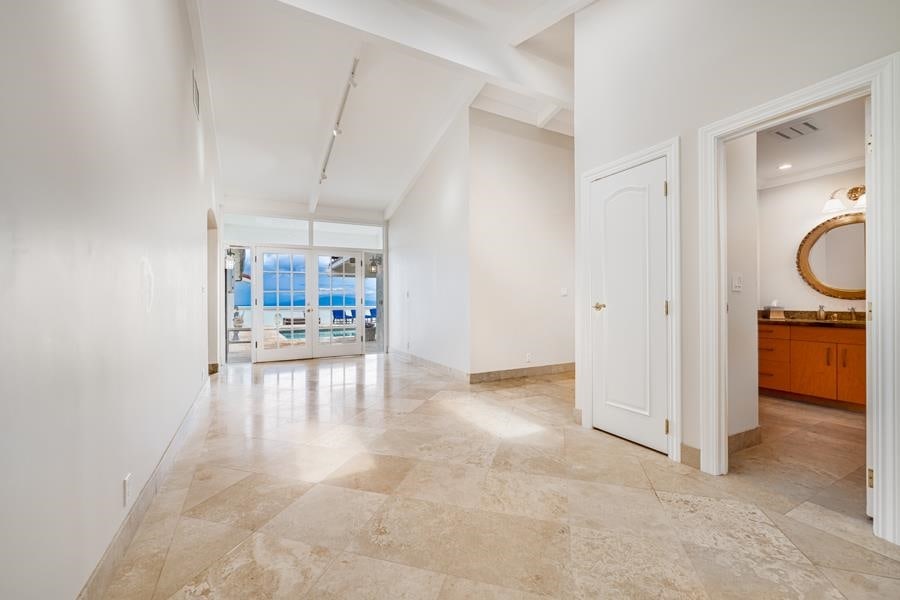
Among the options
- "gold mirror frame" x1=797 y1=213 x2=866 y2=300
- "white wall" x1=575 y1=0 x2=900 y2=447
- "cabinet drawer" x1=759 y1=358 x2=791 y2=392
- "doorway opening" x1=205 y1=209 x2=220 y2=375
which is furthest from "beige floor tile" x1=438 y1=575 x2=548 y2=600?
"doorway opening" x1=205 y1=209 x2=220 y2=375

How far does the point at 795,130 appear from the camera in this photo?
12.3 ft

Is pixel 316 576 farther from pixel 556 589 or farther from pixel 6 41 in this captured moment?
pixel 6 41

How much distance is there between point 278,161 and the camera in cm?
587

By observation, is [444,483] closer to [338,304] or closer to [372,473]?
[372,473]

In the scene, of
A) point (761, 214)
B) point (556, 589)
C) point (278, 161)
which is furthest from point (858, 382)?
point (278, 161)

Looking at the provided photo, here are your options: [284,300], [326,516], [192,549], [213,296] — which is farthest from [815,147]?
[213,296]

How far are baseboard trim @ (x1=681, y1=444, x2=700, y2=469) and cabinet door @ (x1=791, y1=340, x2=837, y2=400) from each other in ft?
8.69

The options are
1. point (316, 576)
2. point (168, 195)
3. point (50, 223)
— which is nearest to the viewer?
point (50, 223)

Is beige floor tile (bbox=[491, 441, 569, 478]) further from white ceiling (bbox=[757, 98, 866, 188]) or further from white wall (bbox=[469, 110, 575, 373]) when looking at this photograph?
white ceiling (bbox=[757, 98, 866, 188])

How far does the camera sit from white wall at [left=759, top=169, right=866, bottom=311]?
4473 mm

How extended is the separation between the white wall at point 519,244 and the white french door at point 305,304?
3.59m

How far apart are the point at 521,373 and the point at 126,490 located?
4395 millimetres

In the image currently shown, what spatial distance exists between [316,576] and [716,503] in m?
2.02

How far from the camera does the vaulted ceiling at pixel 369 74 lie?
3.34 meters
